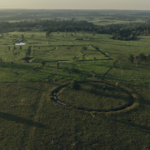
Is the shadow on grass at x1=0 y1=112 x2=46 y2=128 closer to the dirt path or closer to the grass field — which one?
the grass field

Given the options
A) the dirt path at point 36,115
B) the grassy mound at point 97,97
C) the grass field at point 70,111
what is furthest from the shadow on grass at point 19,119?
the grassy mound at point 97,97

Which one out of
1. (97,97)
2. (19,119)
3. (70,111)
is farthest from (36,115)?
(97,97)

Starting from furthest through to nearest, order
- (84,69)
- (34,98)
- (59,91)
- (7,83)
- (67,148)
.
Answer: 1. (84,69)
2. (7,83)
3. (59,91)
4. (34,98)
5. (67,148)

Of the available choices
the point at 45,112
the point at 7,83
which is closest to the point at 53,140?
the point at 45,112

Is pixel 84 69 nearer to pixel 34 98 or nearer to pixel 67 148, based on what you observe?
pixel 34 98

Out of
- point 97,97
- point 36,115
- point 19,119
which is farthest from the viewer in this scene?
point 97,97

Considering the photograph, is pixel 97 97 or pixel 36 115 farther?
pixel 97 97

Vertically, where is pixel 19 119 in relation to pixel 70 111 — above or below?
below

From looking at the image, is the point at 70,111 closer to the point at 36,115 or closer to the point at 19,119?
the point at 36,115
